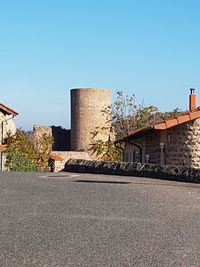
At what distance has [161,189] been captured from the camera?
17.2 meters

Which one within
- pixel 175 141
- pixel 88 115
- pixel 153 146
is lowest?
pixel 153 146

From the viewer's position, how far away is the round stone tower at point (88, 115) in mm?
57750

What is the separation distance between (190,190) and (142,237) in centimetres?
799

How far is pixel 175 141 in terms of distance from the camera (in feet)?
84.9

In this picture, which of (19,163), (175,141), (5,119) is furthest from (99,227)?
(5,119)

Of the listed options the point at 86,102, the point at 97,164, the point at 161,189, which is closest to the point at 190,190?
the point at 161,189

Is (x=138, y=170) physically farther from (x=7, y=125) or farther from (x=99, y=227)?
(x=7, y=125)

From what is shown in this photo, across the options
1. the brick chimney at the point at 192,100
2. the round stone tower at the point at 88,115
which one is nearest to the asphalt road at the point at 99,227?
the brick chimney at the point at 192,100

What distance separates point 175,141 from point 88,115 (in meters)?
32.5

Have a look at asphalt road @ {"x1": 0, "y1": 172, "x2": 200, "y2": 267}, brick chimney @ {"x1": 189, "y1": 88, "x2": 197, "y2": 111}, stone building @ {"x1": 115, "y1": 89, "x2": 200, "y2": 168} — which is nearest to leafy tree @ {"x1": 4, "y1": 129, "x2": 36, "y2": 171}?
stone building @ {"x1": 115, "y1": 89, "x2": 200, "y2": 168}

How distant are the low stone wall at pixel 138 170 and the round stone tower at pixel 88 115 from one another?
2554 centimetres

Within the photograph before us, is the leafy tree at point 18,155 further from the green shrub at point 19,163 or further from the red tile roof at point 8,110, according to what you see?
the red tile roof at point 8,110

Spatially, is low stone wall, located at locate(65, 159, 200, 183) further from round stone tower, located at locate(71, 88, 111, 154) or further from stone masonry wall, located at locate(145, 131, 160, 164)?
round stone tower, located at locate(71, 88, 111, 154)

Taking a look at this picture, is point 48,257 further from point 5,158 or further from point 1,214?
point 5,158
